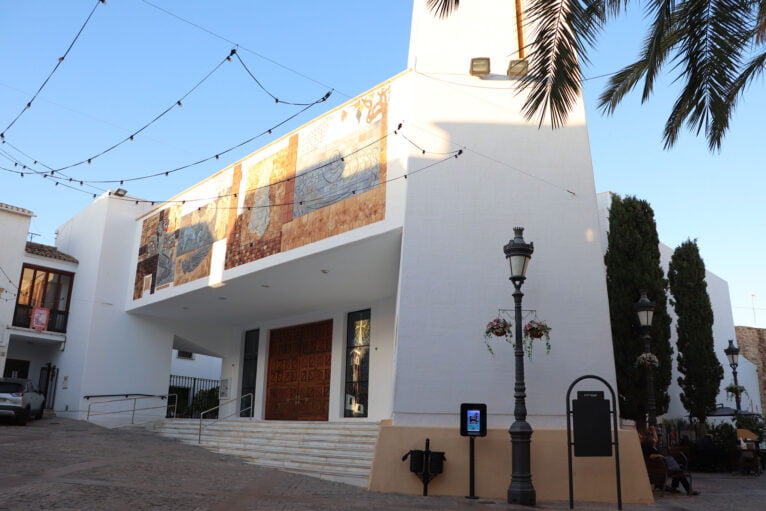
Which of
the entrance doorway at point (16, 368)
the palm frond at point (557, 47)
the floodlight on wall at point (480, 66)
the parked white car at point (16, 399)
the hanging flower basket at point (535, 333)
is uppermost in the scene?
the floodlight on wall at point (480, 66)

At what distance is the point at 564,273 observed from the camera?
1119 centimetres

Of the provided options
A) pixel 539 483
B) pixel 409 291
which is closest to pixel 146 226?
pixel 409 291

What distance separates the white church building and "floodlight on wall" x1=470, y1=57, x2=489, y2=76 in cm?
14

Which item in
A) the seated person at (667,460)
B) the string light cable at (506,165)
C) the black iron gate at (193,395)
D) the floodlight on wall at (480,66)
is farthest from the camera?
the black iron gate at (193,395)

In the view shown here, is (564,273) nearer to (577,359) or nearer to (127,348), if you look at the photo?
(577,359)

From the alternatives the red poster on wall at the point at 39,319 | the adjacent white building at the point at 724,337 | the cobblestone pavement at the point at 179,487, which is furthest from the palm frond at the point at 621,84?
the red poster on wall at the point at 39,319

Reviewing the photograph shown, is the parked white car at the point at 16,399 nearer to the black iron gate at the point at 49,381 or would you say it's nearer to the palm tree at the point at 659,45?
the black iron gate at the point at 49,381

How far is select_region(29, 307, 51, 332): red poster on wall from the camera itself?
2098cm

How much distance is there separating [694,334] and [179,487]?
15124 millimetres

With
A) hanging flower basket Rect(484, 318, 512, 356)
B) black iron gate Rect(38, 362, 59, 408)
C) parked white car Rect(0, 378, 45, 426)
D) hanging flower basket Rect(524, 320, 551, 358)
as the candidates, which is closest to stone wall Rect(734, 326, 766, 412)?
hanging flower basket Rect(524, 320, 551, 358)

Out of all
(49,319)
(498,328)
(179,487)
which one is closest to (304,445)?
(179,487)

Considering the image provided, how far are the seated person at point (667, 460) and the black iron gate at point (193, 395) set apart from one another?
60.1 feet

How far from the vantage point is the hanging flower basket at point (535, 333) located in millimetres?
10195

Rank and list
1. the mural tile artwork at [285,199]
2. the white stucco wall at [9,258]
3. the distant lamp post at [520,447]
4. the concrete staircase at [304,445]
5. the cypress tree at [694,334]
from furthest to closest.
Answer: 1. the white stucco wall at [9,258]
2. the cypress tree at [694,334]
3. the mural tile artwork at [285,199]
4. the concrete staircase at [304,445]
5. the distant lamp post at [520,447]
